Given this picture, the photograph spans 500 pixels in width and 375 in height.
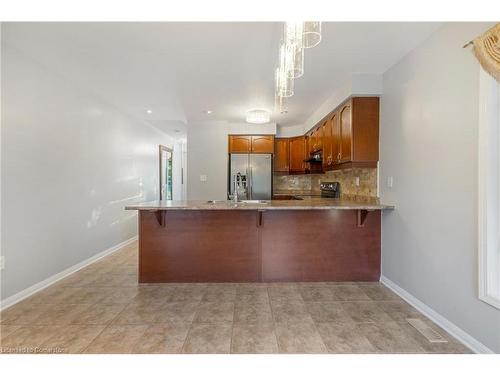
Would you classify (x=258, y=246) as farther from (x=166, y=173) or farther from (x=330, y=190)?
(x=166, y=173)

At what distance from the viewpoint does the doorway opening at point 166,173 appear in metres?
6.80

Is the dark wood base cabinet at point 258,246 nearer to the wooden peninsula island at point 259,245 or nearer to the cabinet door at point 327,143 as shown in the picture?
the wooden peninsula island at point 259,245

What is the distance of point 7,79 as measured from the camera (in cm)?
247

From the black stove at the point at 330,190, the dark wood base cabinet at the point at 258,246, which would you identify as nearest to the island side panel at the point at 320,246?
the dark wood base cabinet at the point at 258,246

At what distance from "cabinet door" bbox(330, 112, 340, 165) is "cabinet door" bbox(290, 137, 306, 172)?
1756mm

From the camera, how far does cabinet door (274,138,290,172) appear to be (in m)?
5.79

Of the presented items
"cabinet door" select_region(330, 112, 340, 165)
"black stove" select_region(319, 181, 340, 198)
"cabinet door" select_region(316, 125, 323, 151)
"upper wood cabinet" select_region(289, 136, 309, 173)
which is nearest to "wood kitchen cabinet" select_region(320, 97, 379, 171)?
"cabinet door" select_region(330, 112, 340, 165)

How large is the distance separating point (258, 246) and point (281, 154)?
3094 mm

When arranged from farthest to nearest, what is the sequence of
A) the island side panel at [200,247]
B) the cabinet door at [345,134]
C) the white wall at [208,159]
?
the white wall at [208,159] → the cabinet door at [345,134] → the island side panel at [200,247]

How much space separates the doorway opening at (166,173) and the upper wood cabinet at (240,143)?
224 cm

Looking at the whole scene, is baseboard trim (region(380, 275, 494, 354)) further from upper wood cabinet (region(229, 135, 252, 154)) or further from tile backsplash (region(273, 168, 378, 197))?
upper wood cabinet (region(229, 135, 252, 154))

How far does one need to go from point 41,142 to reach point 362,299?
3711 millimetres

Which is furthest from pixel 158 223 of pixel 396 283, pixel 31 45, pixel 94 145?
pixel 396 283

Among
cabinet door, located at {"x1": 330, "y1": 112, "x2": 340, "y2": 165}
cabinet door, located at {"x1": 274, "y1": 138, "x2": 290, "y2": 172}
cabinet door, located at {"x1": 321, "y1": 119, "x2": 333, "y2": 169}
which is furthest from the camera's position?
cabinet door, located at {"x1": 274, "y1": 138, "x2": 290, "y2": 172}
